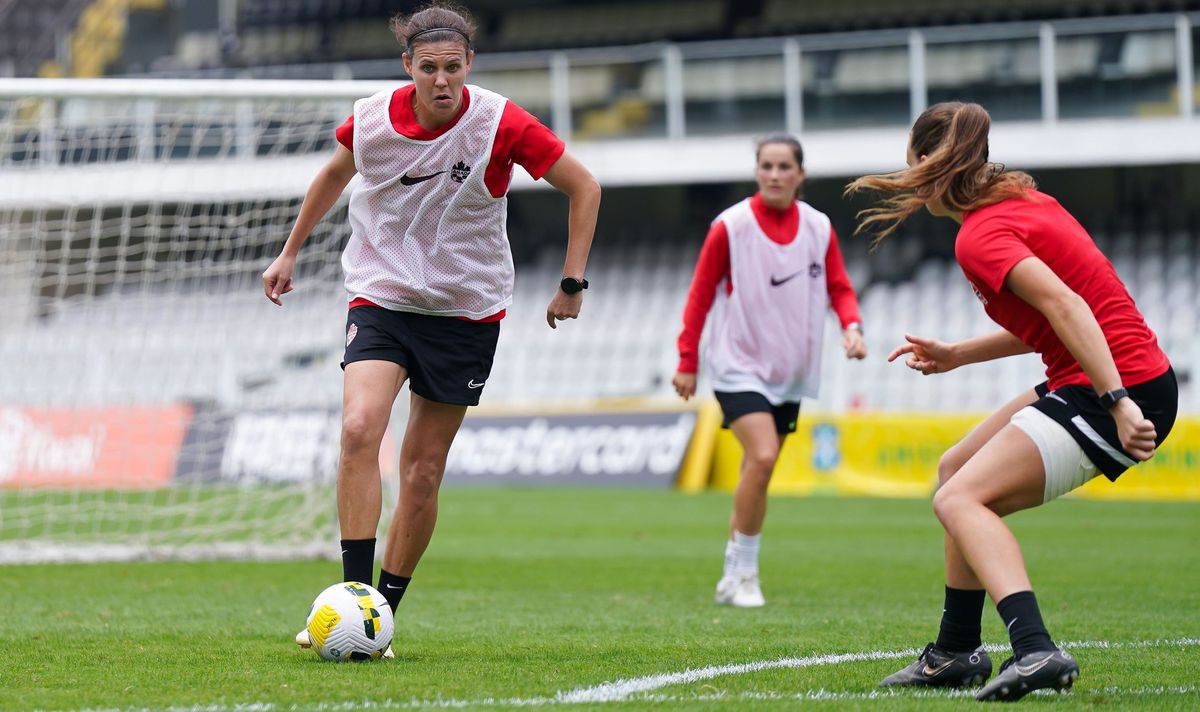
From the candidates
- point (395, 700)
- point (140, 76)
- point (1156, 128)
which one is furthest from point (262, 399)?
point (140, 76)

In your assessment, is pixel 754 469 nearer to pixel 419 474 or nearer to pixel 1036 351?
pixel 419 474

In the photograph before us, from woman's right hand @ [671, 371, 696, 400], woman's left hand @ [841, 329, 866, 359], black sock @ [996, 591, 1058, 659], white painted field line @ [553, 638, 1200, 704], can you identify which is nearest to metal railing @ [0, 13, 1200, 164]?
woman's right hand @ [671, 371, 696, 400]

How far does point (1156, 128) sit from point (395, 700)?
1892 centimetres

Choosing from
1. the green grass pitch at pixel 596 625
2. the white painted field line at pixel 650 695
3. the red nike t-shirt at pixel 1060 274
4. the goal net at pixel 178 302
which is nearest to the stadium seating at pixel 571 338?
the goal net at pixel 178 302

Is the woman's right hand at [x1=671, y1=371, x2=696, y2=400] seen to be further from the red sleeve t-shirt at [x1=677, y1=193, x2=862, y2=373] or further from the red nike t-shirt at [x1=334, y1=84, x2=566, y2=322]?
the red nike t-shirt at [x1=334, y1=84, x2=566, y2=322]

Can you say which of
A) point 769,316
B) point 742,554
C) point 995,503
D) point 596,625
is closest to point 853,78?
point 769,316

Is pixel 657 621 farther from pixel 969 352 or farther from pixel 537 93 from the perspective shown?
pixel 537 93

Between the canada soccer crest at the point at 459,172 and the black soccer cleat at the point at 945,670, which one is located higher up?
the canada soccer crest at the point at 459,172

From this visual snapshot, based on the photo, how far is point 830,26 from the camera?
25312 mm

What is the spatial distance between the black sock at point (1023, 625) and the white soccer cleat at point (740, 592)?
124 inches

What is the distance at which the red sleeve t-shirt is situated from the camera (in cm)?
767

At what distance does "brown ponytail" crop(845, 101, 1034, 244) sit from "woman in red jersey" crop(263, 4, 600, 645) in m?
1.20

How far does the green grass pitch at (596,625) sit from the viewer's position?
4.39 meters

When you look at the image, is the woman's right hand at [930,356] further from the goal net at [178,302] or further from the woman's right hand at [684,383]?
the goal net at [178,302]
